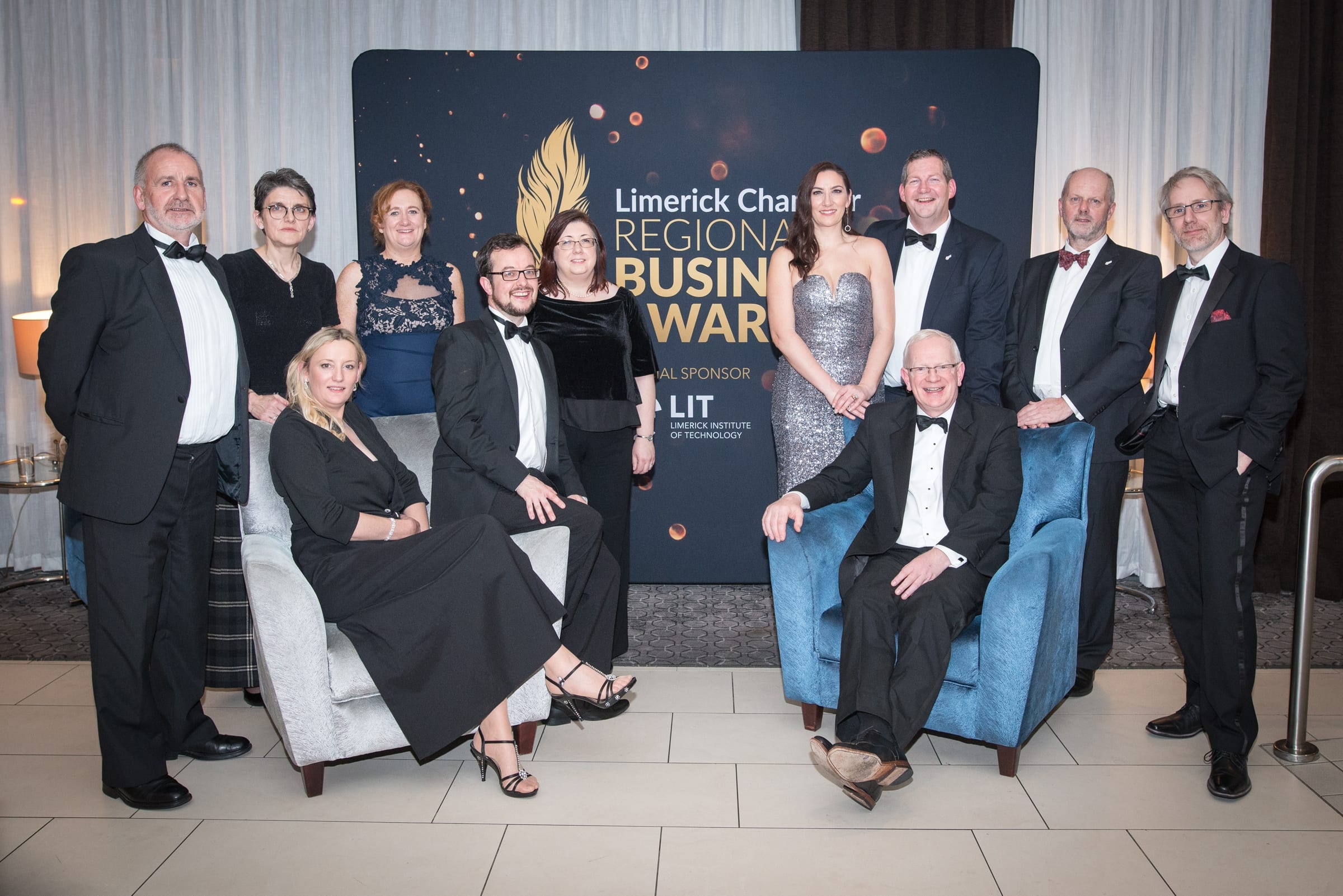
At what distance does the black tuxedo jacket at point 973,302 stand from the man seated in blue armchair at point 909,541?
435 mm

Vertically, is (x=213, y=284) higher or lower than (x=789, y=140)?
lower

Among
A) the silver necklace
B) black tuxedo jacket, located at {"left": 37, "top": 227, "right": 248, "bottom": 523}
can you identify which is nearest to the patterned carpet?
black tuxedo jacket, located at {"left": 37, "top": 227, "right": 248, "bottom": 523}

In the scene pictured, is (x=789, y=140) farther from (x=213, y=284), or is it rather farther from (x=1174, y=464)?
(x=213, y=284)

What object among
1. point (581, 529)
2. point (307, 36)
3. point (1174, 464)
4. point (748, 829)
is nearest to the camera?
point (748, 829)

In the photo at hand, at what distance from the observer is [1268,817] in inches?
111

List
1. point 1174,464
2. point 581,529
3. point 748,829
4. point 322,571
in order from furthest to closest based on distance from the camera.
A: 1. point 581,529
2. point 1174,464
3. point 322,571
4. point 748,829

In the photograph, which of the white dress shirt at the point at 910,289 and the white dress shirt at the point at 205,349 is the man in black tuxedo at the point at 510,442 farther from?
the white dress shirt at the point at 910,289

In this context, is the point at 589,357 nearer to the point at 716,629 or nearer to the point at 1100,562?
the point at 716,629

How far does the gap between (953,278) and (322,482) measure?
2.24m

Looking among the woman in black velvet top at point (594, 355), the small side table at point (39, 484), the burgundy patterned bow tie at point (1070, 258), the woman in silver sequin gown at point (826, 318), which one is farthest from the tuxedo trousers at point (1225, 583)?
the small side table at point (39, 484)

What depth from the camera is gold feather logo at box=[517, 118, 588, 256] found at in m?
4.89

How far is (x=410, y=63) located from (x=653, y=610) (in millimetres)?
2797

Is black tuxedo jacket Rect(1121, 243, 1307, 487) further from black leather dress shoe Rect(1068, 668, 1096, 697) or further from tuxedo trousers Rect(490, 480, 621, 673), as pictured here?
tuxedo trousers Rect(490, 480, 621, 673)

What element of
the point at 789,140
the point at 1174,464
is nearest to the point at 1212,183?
the point at 1174,464
